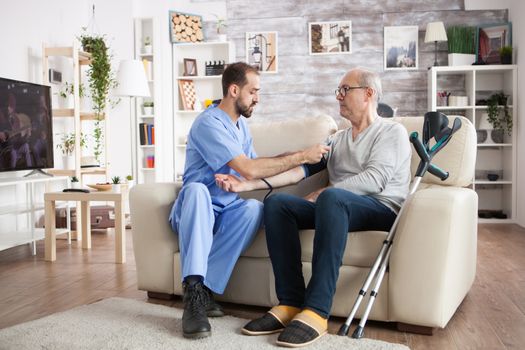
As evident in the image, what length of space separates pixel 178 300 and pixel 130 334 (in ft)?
2.06

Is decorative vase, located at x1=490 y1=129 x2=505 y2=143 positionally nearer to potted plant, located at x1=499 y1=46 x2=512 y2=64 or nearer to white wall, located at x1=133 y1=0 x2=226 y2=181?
potted plant, located at x1=499 y1=46 x2=512 y2=64

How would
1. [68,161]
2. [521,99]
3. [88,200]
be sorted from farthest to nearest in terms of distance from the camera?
[521,99] → [68,161] → [88,200]

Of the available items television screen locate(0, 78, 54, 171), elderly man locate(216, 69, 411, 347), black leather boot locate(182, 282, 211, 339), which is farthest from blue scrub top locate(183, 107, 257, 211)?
television screen locate(0, 78, 54, 171)

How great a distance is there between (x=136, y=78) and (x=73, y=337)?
12.1ft

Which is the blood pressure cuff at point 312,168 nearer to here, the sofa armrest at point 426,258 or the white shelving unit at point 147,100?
the sofa armrest at point 426,258

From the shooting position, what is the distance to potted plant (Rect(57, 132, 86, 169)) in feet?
16.7

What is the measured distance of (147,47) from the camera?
646 cm

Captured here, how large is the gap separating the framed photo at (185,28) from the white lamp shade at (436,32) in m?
2.45

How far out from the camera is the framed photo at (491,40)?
19.2ft

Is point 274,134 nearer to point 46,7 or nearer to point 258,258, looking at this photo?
point 258,258

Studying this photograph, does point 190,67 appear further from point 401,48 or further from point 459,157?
point 459,157

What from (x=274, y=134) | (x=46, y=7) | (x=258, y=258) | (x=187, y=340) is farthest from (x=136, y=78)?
(x=187, y=340)

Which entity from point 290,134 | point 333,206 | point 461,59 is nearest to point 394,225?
point 333,206

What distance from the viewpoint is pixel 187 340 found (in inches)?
86.3
